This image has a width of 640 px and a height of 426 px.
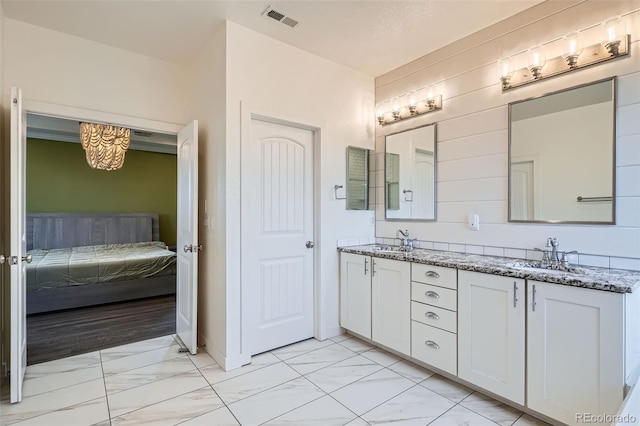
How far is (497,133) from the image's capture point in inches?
96.7

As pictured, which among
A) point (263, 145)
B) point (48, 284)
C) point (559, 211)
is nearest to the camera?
point (559, 211)

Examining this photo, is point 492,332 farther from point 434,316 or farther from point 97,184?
point 97,184

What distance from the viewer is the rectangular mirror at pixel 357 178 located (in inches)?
130

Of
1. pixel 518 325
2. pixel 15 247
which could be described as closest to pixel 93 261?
pixel 15 247

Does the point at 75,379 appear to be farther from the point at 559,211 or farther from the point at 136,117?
the point at 559,211

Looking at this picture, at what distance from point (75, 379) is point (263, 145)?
7.74 ft

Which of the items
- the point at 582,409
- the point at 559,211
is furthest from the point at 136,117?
the point at 582,409

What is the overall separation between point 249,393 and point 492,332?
1702 mm

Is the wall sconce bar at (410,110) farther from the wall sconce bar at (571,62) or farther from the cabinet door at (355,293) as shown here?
the cabinet door at (355,293)

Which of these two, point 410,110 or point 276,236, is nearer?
point 276,236

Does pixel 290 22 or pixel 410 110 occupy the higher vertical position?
pixel 290 22

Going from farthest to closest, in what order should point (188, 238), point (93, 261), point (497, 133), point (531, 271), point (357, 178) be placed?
point (93, 261) < point (357, 178) < point (188, 238) < point (497, 133) < point (531, 271)

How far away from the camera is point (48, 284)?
3.90 m

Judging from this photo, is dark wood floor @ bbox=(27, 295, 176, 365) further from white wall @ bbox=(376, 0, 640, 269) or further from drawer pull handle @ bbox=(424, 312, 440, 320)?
white wall @ bbox=(376, 0, 640, 269)
